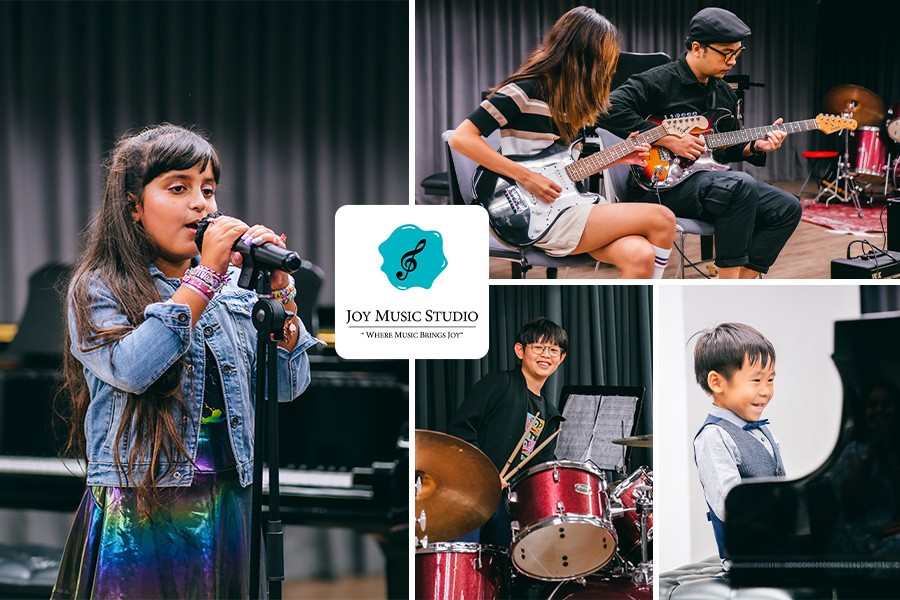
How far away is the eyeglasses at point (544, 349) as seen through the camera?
3.49 m

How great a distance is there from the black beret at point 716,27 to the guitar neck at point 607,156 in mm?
342

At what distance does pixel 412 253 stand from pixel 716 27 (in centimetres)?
127

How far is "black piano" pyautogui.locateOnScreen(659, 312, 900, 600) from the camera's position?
135 inches

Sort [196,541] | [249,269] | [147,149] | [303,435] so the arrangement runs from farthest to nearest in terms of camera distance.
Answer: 1. [303,435]
2. [147,149]
3. [196,541]
4. [249,269]

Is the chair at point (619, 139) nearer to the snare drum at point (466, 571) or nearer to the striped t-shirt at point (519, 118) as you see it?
the striped t-shirt at point (519, 118)

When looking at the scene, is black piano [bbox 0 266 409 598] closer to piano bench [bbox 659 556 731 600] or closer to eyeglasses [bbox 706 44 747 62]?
piano bench [bbox 659 556 731 600]

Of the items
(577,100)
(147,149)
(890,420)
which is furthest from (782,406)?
(147,149)

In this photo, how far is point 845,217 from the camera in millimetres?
3414

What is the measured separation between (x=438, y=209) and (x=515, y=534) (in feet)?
3.70

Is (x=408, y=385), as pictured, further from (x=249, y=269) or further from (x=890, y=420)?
(x=890, y=420)

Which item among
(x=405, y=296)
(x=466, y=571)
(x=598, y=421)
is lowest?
(x=466, y=571)

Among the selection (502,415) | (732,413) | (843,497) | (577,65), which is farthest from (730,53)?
(843,497)

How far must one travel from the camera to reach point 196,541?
3119 mm

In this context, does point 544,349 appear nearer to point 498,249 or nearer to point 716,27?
point 498,249
